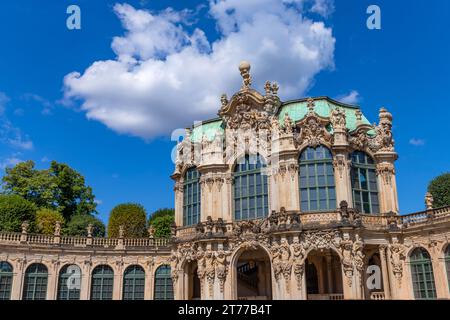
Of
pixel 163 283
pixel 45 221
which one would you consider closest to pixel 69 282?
pixel 163 283

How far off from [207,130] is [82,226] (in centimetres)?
2064

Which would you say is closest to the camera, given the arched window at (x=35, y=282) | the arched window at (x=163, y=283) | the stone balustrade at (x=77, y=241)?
the stone balustrade at (x=77, y=241)

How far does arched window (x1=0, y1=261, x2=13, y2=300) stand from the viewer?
124 feet

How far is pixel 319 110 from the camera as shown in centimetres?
3538

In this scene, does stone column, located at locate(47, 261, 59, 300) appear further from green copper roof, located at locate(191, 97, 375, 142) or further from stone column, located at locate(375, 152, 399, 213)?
stone column, located at locate(375, 152, 399, 213)

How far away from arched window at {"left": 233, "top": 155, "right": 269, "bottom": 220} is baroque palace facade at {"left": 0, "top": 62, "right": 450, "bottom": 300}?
3.3 inches

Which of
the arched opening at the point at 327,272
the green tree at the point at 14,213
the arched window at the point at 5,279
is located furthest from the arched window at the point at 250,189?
the green tree at the point at 14,213

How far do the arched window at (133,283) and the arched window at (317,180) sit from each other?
18.3m

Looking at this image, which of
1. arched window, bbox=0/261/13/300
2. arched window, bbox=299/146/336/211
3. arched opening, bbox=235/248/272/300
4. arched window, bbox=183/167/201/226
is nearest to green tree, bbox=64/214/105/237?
arched window, bbox=0/261/13/300

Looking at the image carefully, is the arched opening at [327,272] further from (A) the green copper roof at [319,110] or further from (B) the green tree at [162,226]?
(B) the green tree at [162,226]

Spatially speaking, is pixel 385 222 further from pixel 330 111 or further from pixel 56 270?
pixel 56 270

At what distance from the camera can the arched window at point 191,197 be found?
123 ft
